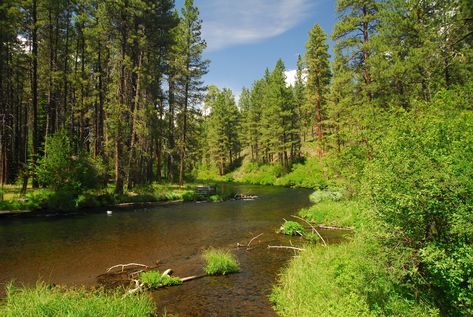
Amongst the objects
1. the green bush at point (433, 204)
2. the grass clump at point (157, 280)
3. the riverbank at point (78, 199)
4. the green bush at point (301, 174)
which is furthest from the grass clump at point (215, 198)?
the green bush at point (433, 204)

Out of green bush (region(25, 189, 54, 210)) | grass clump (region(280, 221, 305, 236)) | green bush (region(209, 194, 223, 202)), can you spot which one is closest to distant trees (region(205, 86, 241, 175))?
green bush (region(209, 194, 223, 202))

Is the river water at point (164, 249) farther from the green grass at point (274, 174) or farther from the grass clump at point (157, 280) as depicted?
the green grass at point (274, 174)

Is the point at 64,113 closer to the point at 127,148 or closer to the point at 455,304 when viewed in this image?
the point at 127,148

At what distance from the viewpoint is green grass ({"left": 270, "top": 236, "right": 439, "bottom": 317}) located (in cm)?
770

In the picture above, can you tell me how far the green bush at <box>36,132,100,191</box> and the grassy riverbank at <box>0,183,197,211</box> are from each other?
0.62 m

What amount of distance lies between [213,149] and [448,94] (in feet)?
201

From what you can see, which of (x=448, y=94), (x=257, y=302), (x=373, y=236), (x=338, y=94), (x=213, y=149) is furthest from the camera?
(x=213, y=149)

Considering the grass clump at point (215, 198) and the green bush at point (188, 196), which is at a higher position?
the green bush at point (188, 196)

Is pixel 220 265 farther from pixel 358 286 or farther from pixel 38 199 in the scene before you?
pixel 38 199

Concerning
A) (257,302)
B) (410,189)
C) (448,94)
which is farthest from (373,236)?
(448,94)

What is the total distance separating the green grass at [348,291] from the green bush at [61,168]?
19.9m

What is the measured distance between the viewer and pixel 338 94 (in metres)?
39.9

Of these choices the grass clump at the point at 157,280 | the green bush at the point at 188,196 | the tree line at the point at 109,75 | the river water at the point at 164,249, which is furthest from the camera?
the green bush at the point at 188,196

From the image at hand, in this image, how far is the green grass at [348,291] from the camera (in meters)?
7.70
